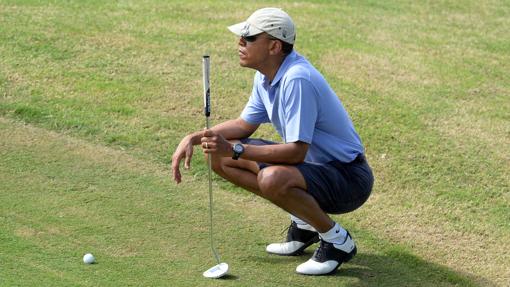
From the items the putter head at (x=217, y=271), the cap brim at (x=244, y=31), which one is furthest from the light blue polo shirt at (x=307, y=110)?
the putter head at (x=217, y=271)

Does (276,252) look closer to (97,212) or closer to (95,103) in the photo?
(97,212)

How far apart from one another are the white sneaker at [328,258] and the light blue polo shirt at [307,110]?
526 mm

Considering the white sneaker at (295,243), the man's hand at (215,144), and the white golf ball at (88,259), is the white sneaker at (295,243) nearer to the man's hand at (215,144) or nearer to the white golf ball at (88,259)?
the man's hand at (215,144)

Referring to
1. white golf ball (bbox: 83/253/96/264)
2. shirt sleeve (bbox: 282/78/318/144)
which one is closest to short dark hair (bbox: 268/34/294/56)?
shirt sleeve (bbox: 282/78/318/144)

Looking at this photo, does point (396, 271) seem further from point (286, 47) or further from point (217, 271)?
point (286, 47)

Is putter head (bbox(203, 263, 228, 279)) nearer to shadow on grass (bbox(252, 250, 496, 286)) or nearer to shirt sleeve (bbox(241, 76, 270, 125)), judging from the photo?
shadow on grass (bbox(252, 250, 496, 286))

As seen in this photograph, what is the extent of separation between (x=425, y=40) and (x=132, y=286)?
589 cm

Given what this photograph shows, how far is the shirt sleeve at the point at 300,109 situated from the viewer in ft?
18.7

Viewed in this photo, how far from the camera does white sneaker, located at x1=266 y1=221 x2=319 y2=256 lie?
6.35 meters

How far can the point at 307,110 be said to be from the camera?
5727 mm

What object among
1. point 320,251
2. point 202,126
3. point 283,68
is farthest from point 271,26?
point 202,126

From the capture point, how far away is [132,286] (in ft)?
18.8

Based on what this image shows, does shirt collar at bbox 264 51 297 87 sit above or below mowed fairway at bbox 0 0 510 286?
above

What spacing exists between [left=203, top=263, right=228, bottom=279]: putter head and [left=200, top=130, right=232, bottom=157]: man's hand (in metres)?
0.75
